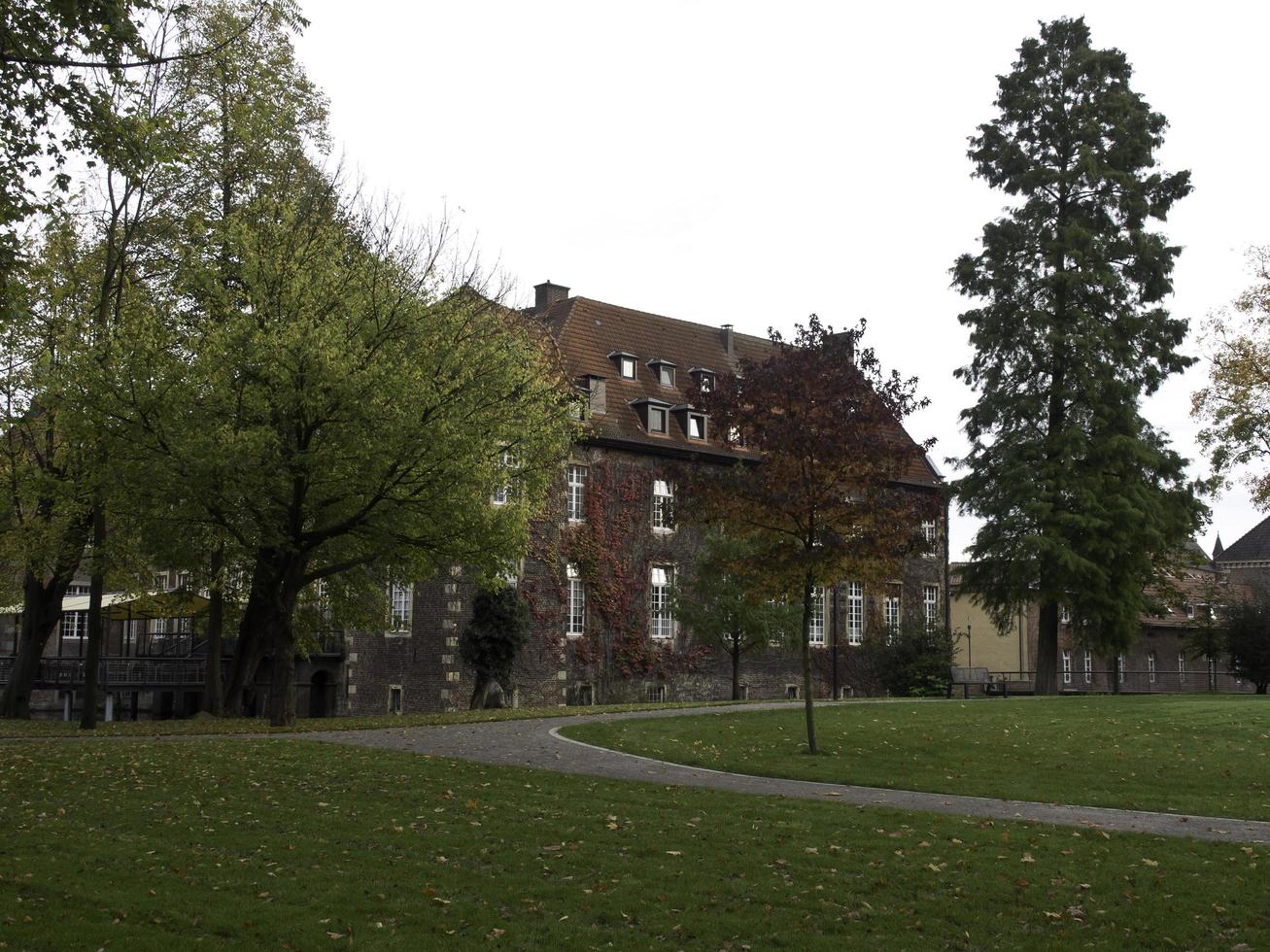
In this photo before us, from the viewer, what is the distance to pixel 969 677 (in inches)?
1799

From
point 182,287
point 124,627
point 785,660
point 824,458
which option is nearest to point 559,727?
point 824,458

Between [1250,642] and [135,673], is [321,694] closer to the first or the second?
[135,673]

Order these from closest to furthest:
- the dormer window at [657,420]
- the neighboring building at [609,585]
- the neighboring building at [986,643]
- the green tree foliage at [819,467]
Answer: the green tree foliage at [819,467]
the neighboring building at [609,585]
the dormer window at [657,420]
the neighboring building at [986,643]

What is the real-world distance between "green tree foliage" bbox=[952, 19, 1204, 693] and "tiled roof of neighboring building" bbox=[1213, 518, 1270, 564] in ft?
150

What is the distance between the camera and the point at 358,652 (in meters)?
38.6

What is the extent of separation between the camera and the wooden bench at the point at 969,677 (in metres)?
44.9

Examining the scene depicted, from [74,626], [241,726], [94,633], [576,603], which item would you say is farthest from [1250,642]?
[74,626]

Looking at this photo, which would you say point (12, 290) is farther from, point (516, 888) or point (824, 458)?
point (824, 458)

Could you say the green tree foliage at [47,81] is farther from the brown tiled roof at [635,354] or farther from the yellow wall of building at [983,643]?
the yellow wall of building at [983,643]

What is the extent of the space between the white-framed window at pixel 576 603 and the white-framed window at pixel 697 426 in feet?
22.5

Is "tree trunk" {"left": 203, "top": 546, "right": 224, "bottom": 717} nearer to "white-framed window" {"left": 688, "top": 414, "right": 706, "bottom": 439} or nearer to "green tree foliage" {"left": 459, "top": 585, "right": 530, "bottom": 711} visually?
"green tree foliage" {"left": 459, "top": 585, "right": 530, "bottom": 711}

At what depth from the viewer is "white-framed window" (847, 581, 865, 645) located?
Result: 4894 centimetres

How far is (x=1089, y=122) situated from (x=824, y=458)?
22.5m

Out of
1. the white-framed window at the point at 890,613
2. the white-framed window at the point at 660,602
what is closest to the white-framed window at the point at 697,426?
the white-framed window at the point at 660,602
